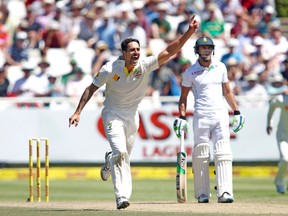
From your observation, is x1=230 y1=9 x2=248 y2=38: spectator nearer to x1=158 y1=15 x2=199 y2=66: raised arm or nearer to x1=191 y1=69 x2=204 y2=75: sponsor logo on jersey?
x1=191 y1=69 x2=204 y2=75: sponsor logo on jersey

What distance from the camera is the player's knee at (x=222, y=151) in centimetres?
1498

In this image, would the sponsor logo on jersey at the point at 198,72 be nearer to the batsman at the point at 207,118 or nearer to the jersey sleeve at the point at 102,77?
the batsman at the point at 207,118

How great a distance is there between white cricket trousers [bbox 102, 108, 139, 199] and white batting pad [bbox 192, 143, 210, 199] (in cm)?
119

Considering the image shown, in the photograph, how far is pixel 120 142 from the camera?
45.9 ft

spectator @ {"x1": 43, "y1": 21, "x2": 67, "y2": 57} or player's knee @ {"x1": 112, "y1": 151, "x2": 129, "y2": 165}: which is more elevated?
spectator @ {"x1": 43, "y1": 21, "x2": 67, "y2": 57}

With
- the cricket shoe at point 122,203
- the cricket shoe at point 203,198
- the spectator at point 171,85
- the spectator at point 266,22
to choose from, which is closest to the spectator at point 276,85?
the spectator at point 171,85

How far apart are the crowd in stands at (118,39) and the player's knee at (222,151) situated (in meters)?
8.23

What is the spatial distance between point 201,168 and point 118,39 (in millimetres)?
10573

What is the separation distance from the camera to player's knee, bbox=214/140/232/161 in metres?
15.0

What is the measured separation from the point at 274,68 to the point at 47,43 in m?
4.88

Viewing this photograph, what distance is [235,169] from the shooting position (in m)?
23.8

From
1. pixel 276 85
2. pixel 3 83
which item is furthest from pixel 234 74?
pixel 3 83

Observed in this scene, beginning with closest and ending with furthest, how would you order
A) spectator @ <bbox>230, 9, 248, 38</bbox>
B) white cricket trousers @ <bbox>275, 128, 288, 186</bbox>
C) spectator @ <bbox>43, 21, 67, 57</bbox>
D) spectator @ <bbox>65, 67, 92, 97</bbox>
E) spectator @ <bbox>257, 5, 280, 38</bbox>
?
1. white cricket trousers @ <bbox>275, 128, 288, 186</bbox>
2. spectator @ <bbox>65, 67, 92, 97</bbox>
3. spectator @ <bbox>43, 21, 67, 57</bbox>
4. spectator @ <bbox>230, 9, 248, 38</bbox>
5. spectator @ <bbox>257, 5, 280, 38</bbox>

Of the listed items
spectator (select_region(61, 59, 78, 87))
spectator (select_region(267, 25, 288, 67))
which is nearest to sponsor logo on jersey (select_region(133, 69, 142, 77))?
spectator (select_region(61, 59, 78, 87))
